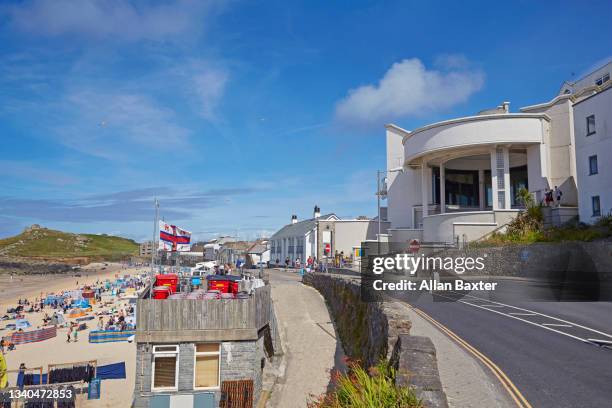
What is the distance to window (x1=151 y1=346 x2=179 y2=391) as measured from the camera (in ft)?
42.3

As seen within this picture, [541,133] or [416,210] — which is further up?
[541,133]

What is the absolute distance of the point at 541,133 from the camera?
38.5 m

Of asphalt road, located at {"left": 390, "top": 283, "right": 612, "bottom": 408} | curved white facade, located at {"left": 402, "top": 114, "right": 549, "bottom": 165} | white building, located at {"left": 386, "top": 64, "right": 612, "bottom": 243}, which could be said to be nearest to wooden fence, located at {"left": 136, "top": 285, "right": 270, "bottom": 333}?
asphalt road, located at {"left": 390, "top": 283, "right": 612, "bottom": 408}

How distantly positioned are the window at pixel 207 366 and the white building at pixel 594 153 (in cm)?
2704

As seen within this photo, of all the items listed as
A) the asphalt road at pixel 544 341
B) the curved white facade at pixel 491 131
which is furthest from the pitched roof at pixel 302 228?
the asphalt road at pixel 544 341

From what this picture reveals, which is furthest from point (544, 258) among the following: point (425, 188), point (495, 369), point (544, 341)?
point (495, 369)

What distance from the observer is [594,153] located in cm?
3044

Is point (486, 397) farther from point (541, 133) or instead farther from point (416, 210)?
point (416, 210)

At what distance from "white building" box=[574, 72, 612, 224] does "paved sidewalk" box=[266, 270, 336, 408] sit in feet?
A: 62.7

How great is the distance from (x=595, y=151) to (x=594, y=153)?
22 cm

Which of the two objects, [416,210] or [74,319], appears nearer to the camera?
[74,319]

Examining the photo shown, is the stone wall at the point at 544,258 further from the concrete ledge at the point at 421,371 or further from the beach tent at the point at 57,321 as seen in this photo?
the beach tent at the point at 57,321

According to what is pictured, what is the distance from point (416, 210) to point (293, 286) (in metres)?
18.1

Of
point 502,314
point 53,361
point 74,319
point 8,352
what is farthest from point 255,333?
point 74,319
